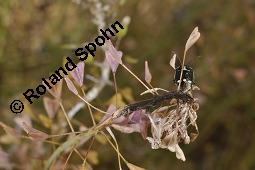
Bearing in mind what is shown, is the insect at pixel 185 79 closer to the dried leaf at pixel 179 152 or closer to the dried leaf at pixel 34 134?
the dried leaf at pixel 179 152

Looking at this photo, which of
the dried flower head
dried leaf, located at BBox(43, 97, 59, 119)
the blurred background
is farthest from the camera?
the blurred background

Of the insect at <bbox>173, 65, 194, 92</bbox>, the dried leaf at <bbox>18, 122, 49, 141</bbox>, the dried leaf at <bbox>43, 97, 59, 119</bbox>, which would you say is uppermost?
the dried leaf at <bbox>43, 97, 59, 119</bbox>

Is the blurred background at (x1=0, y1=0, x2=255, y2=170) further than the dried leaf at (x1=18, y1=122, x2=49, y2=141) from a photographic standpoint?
Yes

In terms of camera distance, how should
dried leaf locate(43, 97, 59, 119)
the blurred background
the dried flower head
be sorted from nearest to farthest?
1. the dried flower head
2. dried leaf locate(43, 97, 59, 119)
3. the blurred background

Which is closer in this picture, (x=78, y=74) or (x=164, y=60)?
(x=78, y=74)

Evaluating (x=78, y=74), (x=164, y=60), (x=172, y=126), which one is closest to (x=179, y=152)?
(x=172, y=126)

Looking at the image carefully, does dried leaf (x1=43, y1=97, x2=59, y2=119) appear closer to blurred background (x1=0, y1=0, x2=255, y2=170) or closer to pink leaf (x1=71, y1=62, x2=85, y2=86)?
pink leaf (x1=71, y1=62, x2=85, y2=86)

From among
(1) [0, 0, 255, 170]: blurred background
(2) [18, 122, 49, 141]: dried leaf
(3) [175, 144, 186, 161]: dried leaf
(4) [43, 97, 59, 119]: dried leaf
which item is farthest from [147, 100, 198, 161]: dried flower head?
(1) [0, 0, 255, 170]: blurred background

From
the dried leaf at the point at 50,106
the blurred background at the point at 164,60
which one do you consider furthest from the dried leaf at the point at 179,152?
the blurred background at the point at 164,60

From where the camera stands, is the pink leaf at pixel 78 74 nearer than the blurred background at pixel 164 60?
Yes

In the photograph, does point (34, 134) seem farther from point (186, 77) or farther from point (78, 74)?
point (186, 77)
